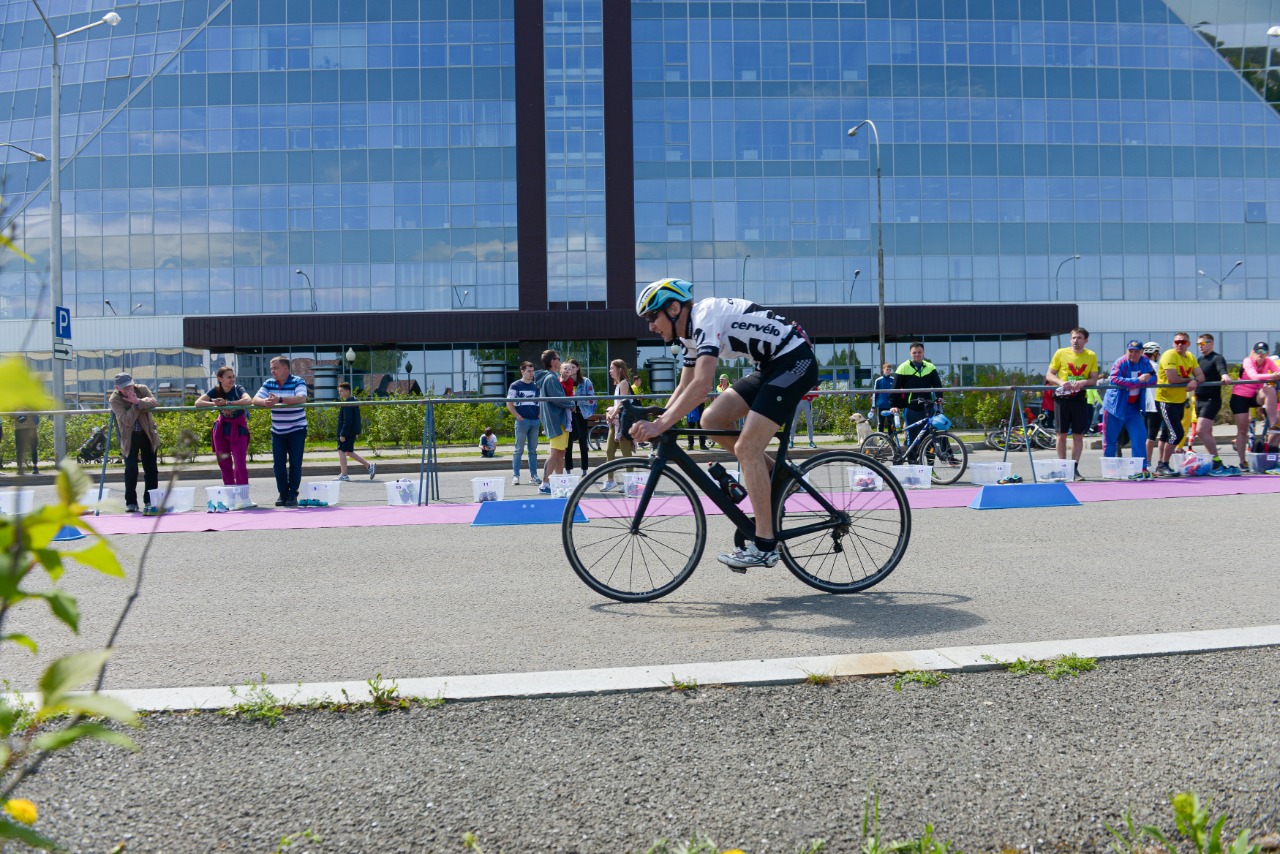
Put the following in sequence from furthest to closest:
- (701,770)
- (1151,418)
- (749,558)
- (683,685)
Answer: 1. (1151,418)
2. (749,558)
3. (683,685)
4. (701,770)

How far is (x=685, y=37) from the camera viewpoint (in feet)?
153

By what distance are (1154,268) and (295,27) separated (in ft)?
139

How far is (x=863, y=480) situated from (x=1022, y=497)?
17.3 ft

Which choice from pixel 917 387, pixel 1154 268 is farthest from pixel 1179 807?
pixel 1154 268

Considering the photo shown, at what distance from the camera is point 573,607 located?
17.0ft

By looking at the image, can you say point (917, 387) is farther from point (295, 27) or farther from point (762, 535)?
point (295, 27)

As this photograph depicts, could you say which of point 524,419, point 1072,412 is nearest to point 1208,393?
point 1072,412

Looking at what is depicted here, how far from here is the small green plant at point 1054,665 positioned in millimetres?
3441

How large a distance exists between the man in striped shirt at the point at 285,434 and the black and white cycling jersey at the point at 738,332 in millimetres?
8357

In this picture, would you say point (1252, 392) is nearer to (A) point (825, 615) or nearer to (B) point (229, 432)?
(A) point (825, 615)

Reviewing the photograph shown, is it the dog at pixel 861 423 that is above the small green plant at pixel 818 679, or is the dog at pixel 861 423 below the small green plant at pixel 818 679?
above

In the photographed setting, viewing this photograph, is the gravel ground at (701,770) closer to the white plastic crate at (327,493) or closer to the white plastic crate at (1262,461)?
the white plastic crate at (327,493)

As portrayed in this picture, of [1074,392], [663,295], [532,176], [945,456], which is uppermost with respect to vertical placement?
[532,176]

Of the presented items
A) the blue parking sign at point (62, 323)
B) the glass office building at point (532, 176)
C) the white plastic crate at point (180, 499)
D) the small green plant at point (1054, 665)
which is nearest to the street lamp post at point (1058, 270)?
the glass office building at point (532, 176)
